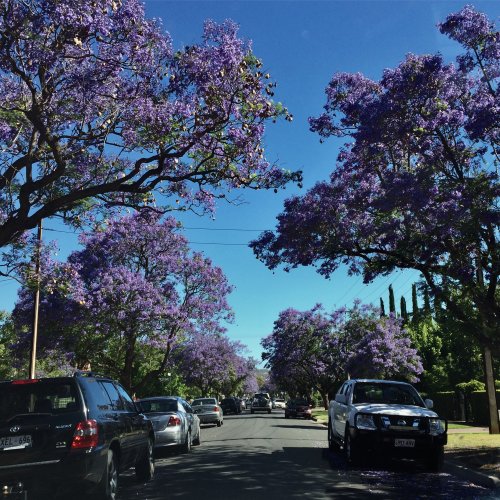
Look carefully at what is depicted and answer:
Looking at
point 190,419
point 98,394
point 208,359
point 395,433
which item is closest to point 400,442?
point 395,433

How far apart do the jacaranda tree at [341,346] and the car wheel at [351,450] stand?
2239 centimetres

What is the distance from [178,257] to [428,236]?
18.1 m

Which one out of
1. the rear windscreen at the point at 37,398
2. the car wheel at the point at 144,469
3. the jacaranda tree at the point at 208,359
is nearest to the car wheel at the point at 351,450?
the car wheel at the point at 144,469

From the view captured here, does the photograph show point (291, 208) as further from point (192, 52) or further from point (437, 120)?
point (192, 52)

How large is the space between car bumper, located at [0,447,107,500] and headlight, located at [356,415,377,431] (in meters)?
5.68

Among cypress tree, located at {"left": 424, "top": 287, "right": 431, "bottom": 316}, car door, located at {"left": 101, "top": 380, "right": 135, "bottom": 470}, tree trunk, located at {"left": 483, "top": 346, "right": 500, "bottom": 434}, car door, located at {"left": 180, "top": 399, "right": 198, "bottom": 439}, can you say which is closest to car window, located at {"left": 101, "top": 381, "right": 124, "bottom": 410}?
car door, located at {"left": 101, "top": 380, "right": 135, "bottom": 470}

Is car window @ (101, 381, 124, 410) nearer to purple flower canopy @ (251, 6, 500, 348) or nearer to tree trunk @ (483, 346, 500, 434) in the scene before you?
purple flower canopy @ (251, 6, 500, 348)

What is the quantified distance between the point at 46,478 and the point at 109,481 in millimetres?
1002

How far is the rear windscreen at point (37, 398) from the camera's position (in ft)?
23.0

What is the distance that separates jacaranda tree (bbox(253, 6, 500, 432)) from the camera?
11.4 metres

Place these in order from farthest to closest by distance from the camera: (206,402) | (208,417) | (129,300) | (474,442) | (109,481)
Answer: (206,402) → (208,417) → (129,300) → (474,442) → (109,481)

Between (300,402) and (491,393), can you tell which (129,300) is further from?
(300,402)

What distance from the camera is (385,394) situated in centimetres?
1195

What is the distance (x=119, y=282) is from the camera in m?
24.7
